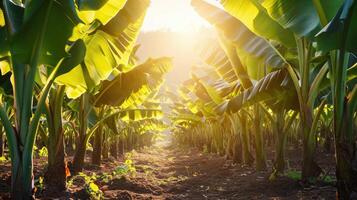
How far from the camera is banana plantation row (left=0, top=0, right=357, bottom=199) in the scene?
15.3ft

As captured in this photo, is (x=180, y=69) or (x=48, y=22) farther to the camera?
(x=180, y=69)

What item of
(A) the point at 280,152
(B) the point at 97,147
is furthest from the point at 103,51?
(B) the point at 97,147

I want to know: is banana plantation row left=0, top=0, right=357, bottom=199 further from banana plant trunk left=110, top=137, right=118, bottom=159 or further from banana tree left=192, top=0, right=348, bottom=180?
banana plant trunk left=110, top=137, right=118, bottom=159

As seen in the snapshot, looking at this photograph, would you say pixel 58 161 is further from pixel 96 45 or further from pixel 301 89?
pixel 301 89

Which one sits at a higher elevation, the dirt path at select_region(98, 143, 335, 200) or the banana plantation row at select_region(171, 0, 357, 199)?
the banana plantation row at select_region(171, 0, 357, 199)

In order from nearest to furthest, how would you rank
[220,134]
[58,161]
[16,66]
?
[16,66]
[58,161]
[220,134]

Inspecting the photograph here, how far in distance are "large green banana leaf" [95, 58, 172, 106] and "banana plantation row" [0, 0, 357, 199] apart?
0.03 meters

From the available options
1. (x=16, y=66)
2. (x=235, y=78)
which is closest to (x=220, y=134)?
(x=235, y=78)

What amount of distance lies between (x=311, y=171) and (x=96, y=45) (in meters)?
4.45

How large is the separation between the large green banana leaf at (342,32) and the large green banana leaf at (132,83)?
5.62 metres

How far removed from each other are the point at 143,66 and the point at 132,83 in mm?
553

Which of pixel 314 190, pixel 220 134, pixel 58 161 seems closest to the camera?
pixel 314 190

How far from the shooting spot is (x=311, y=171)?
644 centimetres

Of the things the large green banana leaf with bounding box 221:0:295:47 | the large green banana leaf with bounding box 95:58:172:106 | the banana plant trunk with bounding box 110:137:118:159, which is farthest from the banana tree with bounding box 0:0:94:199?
the banana plant trunk with bounding box 110:137:118:159
